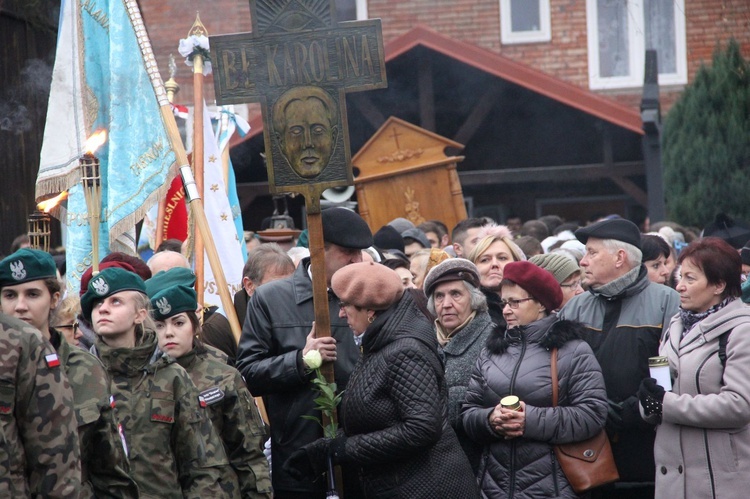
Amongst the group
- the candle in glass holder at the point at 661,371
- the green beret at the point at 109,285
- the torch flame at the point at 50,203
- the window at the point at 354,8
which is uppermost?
the window at the point at 354,8

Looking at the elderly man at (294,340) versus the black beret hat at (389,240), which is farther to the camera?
the black beret hat at (389,240)

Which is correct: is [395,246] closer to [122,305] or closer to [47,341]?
[122,305]

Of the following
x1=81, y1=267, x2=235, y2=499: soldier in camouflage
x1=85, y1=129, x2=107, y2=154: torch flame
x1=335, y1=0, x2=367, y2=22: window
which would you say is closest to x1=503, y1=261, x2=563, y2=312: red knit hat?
x1=81, y1=267, x2=235, y2=499: soldier in camouflage

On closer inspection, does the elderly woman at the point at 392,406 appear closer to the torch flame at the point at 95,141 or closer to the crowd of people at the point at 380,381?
the crowd of people at the point at 380,381

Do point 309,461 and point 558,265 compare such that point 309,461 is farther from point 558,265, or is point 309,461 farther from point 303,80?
point 558,265

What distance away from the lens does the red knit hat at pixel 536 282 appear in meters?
5.25

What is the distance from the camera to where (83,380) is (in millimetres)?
3975

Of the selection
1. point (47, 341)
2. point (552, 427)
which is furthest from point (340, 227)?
point (47, 341)

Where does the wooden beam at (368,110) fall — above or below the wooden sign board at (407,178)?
above

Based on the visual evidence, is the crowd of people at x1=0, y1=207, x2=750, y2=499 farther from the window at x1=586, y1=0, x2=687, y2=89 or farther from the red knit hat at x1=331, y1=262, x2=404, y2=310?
the window at x1=586, y1=0, x2=687, y2=89

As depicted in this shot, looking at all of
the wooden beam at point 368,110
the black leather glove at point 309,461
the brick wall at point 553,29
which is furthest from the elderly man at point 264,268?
the brick wall at point 553,29

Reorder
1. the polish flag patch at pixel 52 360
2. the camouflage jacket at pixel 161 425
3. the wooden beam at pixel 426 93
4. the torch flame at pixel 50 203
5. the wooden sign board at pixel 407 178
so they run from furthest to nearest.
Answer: the wooden beam at pixel 426 93 < the wooden sign board at pixel 407 178 < the torch flame at pixel 50 203 < the camouflage jacket at pixel 161 425 < the polish flag patch at pixel 52 360

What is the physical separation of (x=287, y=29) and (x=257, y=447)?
1.87m

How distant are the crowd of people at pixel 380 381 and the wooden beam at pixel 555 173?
800cm
